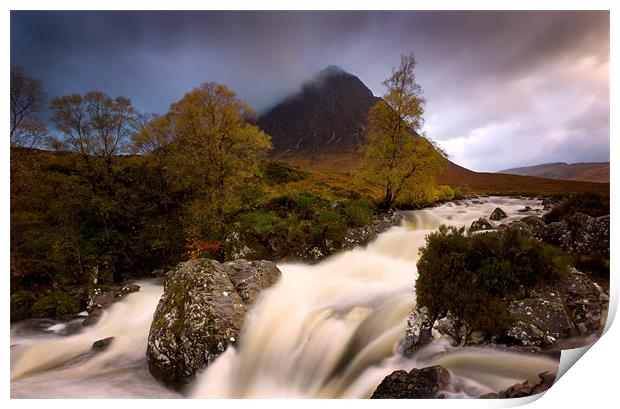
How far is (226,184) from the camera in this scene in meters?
6.62

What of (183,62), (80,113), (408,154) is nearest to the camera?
(183,62)

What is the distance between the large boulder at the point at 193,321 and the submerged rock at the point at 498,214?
178 inches

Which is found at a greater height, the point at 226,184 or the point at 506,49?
the point at 506,49

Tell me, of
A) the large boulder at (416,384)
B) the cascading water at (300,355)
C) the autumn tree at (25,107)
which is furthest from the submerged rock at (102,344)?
the large boulder at (416,384)

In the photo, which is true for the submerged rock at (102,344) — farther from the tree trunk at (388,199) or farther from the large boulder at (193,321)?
the tree trunk at (388,199)

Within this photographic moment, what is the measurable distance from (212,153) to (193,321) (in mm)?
3531

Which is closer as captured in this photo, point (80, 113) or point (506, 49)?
point (506, 49)

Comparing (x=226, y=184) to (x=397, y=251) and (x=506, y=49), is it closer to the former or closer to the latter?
(x=397, y=251)

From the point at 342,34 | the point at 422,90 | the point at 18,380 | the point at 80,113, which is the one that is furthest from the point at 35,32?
the point at 422,90

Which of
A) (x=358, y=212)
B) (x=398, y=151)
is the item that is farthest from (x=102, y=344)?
(x=398, y=151)

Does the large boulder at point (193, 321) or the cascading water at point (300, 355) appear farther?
the large boulder at point (193, 321)

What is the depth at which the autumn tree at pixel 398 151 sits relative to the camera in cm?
616
